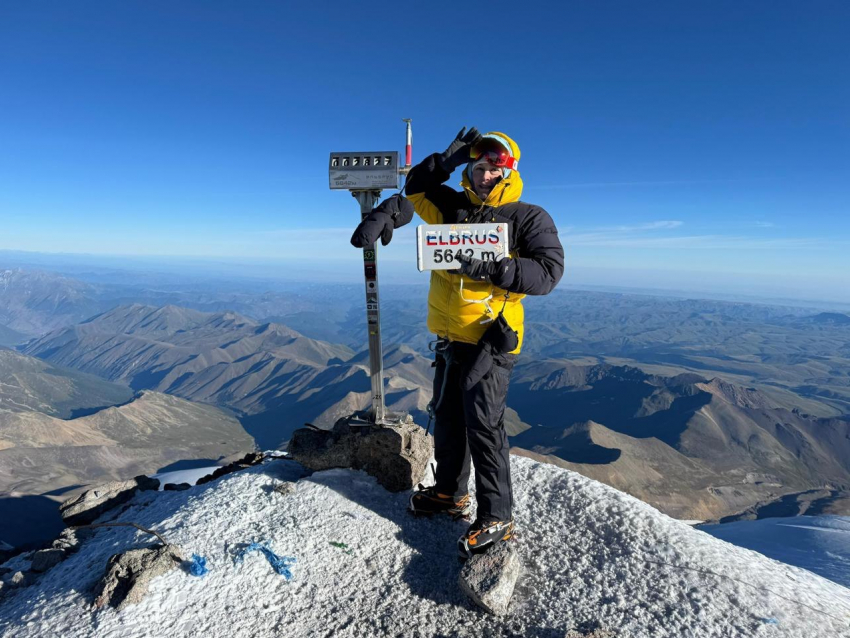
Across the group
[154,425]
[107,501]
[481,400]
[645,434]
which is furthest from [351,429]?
[645,434]

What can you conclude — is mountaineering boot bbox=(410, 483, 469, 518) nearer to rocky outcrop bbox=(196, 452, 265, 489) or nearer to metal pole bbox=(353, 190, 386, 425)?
metal pole bbox=(353, 190, 386, 425)

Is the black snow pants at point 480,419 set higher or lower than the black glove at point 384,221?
lower

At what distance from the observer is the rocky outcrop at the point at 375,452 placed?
7.44 meters

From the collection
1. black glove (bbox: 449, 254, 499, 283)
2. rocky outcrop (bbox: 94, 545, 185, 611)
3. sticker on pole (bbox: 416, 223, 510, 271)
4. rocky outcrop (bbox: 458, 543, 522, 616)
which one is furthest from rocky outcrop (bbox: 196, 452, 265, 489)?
black glove (bbox: 449, 254, 499, 283)

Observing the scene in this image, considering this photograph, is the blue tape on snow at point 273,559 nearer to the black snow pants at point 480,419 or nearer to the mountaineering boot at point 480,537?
the mountaineering boot at point 480,537

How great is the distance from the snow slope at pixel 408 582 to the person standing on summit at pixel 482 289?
31.8 inches

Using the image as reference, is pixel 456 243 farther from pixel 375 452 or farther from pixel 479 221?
pixel 375 452

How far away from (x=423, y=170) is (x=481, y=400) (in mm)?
3141

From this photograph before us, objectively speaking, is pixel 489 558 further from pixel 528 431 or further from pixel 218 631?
pixel 528 431

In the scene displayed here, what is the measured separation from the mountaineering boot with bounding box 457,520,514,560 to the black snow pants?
0.27 ft

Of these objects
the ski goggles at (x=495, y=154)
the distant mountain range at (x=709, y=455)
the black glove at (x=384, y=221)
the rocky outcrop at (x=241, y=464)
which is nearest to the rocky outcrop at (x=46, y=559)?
the rocky outcrop at (x=241, y=464)

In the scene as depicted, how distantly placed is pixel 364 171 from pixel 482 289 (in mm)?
2689

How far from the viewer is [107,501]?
29.6 ft

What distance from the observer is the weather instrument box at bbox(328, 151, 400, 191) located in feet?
20.6
